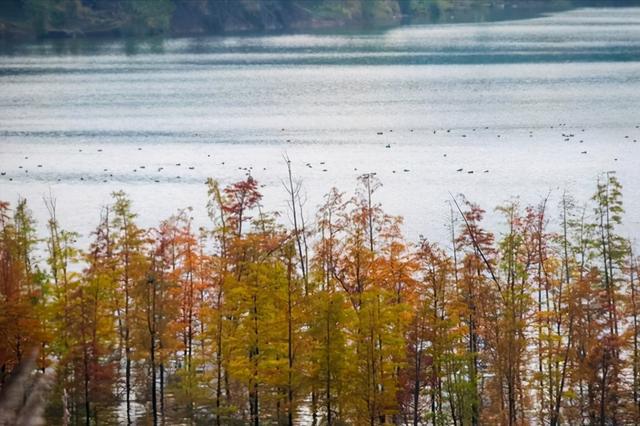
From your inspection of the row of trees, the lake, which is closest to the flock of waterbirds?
the lake

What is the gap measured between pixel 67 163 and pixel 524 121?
42540 millimetres

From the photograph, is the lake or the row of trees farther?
the lake

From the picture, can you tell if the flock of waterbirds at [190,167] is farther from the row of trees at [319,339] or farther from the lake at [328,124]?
the row of trees at [319,339]

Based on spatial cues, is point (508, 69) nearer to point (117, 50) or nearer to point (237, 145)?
point (237, 145)

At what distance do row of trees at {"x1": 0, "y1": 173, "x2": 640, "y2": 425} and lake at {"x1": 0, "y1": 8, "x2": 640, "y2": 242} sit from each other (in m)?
19.0

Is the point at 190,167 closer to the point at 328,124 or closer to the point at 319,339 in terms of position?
the point at 328,124

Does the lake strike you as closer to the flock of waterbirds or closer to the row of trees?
the flock of waterbirds

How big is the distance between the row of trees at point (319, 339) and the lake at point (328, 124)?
1904 centimetres

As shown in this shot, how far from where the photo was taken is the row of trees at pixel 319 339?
106 feet

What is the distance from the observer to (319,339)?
1277 inches

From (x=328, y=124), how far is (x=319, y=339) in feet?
243

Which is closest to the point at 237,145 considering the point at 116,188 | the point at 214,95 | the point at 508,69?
the point at 116,188

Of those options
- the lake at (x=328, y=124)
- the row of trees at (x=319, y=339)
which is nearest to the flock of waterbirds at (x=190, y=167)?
the lake at (x=328, y=124)

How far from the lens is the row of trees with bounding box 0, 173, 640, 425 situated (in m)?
32.2
